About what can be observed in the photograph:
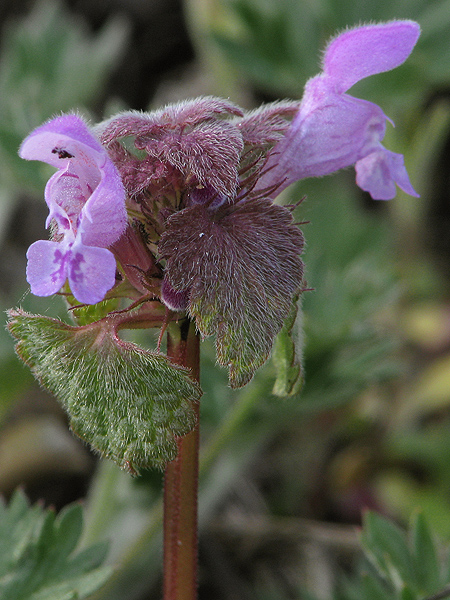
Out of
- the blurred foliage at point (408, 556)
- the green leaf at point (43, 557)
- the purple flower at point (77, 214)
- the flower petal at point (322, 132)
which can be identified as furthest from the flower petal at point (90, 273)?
the blurred foliage at point (408, 556)

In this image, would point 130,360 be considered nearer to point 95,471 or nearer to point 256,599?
point 256,599

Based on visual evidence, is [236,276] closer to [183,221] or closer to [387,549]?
[183,221]

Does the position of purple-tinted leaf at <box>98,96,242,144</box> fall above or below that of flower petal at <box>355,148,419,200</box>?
above

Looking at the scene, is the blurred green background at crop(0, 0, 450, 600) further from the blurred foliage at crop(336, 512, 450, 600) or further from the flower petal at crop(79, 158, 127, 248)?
the flower petal at crop(79, 158, 127, 248)

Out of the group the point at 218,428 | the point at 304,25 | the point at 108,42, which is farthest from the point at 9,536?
the point at 108,42

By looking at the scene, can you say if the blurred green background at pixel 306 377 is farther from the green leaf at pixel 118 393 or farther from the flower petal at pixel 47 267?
the flower petal at pixel 47 267

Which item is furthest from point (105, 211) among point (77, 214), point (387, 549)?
point (387, 549)

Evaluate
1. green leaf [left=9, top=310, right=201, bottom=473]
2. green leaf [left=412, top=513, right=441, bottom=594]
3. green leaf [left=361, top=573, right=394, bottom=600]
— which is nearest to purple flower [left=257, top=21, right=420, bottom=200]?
green leaf [left=9, top=310, right=201, bottom=473]

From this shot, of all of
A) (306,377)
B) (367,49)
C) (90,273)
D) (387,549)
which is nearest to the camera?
(90,273)
